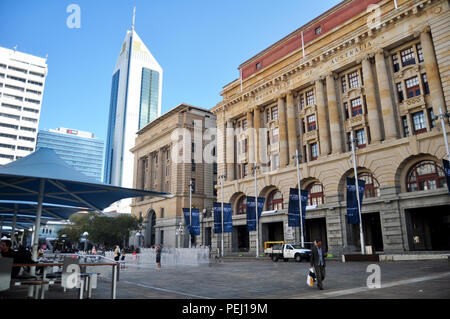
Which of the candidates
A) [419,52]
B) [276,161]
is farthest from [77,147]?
[419,52]

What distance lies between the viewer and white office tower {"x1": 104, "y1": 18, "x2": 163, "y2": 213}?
180 metres

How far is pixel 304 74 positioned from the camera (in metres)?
44.2

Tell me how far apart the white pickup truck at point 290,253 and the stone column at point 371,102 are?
45.5 feet

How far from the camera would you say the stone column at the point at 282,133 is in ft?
147

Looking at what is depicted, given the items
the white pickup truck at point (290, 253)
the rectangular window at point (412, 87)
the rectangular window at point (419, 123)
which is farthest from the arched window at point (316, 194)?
the rectangular window at point (412, 87)

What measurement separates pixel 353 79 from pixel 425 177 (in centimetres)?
1441

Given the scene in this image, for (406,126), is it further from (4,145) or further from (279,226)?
(4,145)

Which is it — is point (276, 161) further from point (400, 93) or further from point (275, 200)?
point (400, 93)

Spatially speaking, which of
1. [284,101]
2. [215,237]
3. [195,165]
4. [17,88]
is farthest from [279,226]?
[17,88]

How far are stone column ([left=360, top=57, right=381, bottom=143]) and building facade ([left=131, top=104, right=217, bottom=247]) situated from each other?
1344 inches

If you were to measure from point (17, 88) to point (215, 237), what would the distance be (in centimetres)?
9760

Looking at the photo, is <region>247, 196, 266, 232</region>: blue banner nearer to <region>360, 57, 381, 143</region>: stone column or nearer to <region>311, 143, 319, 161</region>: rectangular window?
<region>311, 143, 319, 161</region>: rectangular window

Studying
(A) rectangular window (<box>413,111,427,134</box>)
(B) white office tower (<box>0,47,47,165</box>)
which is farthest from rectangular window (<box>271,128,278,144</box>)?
(B) white office tower (<box>0,47,47,165</box>)

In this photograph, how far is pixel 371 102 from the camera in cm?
3662
